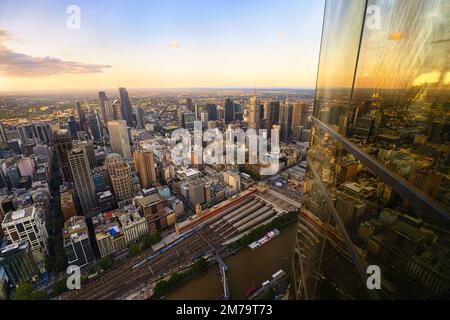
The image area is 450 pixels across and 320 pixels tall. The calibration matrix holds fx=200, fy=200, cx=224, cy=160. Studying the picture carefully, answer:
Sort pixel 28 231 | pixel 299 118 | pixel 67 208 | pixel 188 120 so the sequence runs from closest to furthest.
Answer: pixel 28 231
pixel 67 208
pixel 299 118
pixel 188 120

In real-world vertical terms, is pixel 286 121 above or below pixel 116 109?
below

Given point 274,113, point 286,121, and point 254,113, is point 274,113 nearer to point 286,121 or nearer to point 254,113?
point 286,121

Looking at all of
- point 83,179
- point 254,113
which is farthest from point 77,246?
Answer: point 254,113

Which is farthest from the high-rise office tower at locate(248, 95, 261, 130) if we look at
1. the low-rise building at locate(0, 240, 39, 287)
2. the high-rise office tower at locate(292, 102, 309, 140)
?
the low-rise building at locate(0, 240, 39, 287)

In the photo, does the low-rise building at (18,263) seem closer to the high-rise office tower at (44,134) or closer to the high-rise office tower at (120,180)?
the high-rise office tower at (120,180)

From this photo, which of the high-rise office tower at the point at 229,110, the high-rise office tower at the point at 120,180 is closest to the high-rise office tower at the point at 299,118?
the high-rise office tower at the point at 229,110
